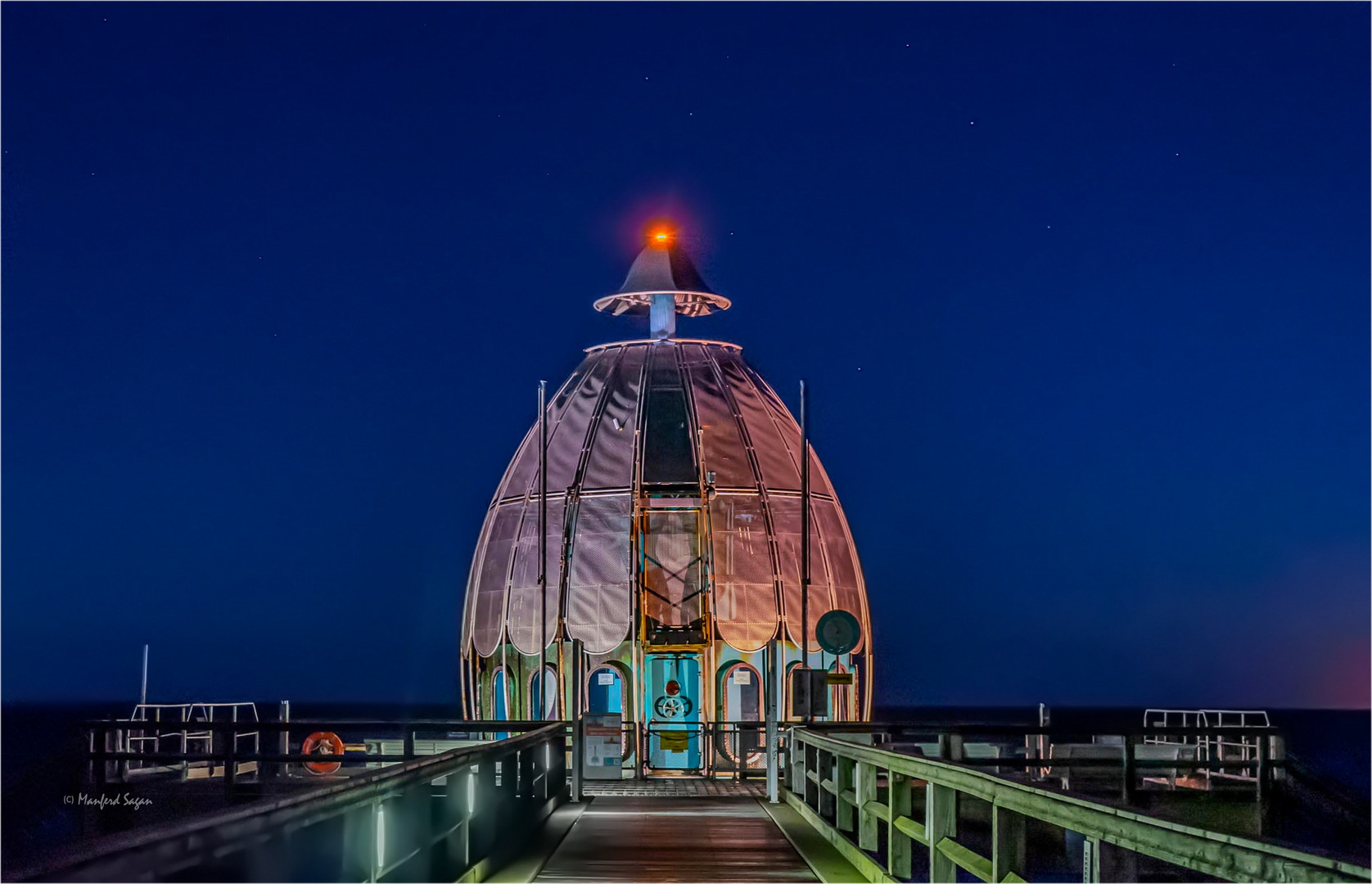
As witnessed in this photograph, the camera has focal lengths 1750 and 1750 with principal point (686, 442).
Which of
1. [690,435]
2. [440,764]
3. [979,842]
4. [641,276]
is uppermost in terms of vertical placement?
[641,276]

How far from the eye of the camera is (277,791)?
26.9m

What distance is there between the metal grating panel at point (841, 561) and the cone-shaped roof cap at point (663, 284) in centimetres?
542

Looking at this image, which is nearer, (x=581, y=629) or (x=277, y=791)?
(x=277, y=791)

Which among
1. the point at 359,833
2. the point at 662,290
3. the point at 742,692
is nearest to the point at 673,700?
the point at 742,692

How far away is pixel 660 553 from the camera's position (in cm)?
3547

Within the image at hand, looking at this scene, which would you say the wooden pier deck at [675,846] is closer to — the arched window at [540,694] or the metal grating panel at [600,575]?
the metal grating panel at [600,575]

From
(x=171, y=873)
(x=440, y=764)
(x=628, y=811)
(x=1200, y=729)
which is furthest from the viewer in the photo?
(x=1200, y=729)

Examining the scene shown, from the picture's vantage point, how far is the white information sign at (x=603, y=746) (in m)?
26.2

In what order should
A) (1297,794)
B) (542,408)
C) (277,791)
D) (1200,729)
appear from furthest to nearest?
(542,408), (1297,794), (277,791), (1200,729)

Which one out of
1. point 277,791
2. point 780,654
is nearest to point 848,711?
point 780,654

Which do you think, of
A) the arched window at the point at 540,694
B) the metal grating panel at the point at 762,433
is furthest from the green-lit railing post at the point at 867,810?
the metal grating panel at the point at 762,433

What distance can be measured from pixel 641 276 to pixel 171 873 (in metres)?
33.5

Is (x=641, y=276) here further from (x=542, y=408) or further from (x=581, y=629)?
(x=581, y=629)

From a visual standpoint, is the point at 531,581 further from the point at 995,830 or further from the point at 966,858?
the point at 995,830
